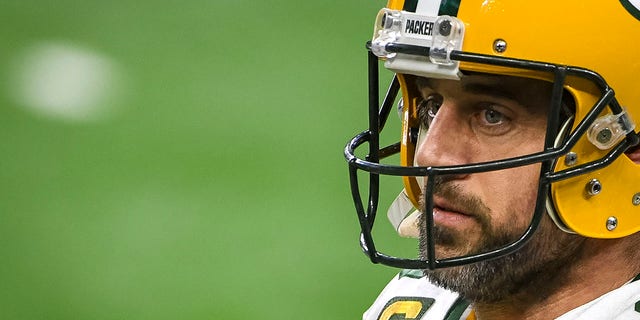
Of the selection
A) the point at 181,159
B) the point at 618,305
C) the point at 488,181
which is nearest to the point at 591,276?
the point at 618,305

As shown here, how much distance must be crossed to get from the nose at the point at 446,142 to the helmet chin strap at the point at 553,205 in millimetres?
119

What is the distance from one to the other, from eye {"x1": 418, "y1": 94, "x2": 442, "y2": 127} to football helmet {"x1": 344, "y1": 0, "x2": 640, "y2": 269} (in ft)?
0.23

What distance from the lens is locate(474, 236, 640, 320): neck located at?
159 cm

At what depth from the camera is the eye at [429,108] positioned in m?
1.68

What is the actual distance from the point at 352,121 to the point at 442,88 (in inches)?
68.8

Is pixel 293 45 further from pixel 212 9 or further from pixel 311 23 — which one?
pixel 212 9

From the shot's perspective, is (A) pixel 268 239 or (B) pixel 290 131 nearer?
(A) pixel 268 239

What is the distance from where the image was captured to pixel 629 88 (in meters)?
1.54

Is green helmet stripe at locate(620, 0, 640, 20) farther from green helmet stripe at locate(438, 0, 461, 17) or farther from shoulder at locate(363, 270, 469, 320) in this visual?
shoulder at locate(363, 270, 469, 320)

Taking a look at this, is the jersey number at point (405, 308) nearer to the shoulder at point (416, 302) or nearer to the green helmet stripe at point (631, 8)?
the shoulder at point (416, 302)

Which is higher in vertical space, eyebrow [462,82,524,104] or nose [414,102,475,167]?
eyebrow [462,82,524,104]

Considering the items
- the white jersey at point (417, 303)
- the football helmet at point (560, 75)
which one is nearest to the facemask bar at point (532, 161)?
the football helmet at point (560, 75)

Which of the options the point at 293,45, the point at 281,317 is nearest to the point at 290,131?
the point at 293,45

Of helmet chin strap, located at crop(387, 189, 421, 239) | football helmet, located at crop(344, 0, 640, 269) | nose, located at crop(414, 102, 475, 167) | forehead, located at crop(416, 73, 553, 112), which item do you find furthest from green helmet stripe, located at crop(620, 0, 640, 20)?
helmet chin strap, located at crop(387, 189, 421, 239)
